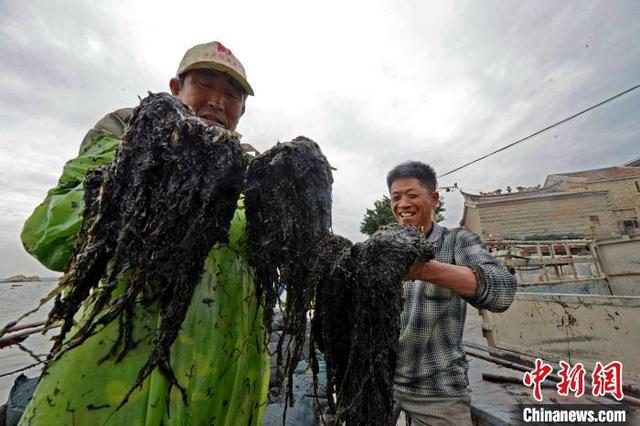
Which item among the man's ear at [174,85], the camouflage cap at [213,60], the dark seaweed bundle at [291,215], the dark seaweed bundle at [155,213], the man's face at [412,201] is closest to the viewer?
the dark seaweed bundle at [155,213]

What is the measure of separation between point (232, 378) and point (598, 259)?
52.6ft

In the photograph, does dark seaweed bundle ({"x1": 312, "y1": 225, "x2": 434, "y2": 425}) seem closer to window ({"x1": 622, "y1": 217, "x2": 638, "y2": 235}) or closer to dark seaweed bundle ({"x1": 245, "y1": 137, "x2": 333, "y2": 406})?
dark seaweed bundle ({"x1": 245, "y1": 137, "x2": 333, "y2": 406})

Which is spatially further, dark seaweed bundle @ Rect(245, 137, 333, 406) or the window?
the window

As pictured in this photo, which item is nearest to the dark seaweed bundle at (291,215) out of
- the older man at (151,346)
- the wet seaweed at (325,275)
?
the wet seaweed at (325,275)

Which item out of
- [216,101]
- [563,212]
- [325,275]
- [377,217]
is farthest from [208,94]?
[563,212]

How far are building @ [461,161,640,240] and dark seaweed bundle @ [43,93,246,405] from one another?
26.3 metres

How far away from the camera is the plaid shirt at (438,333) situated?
2275mm

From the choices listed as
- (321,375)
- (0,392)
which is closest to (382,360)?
(321,375)

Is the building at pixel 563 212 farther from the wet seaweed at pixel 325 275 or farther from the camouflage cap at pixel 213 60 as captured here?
the camouflage cap at pixel 213 60

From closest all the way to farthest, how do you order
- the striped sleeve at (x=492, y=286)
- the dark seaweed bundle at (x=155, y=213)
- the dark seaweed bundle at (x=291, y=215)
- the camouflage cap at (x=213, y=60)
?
the dark seaweed bundle at (x=155, y=213)
the dark seaweed bundle at (x=291, y=215)
the camouflage cap at (x=213, y=60)
the striped sleeve at (x=492, y=286)

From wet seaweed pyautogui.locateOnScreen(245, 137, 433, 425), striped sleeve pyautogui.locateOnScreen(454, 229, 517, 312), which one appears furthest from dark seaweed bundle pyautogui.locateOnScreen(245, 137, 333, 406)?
striped sleeve pyautogui.locateOnScreen(454, 229, 517, 312)

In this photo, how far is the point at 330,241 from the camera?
3.79 ft

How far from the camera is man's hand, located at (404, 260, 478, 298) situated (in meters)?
1.54

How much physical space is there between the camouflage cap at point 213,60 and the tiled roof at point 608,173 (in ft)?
117
